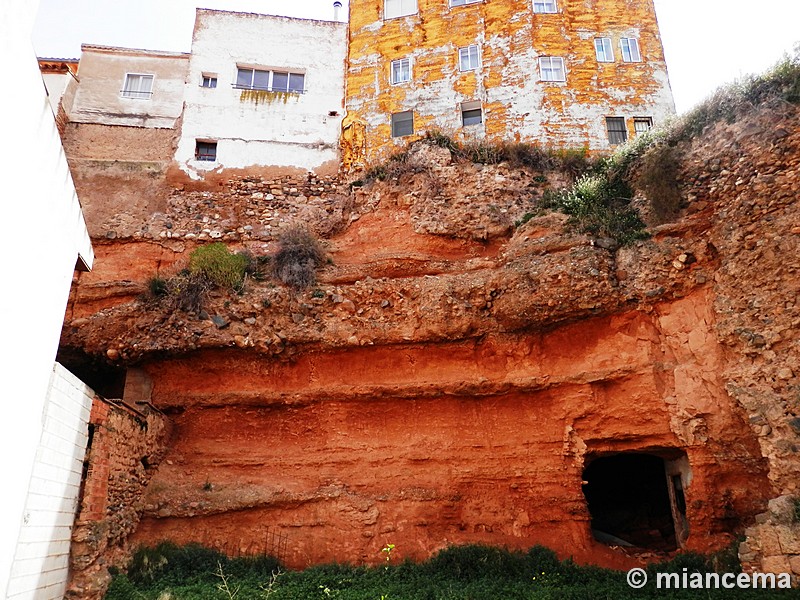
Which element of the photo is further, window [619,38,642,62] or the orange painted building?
window [619,38,642,62]

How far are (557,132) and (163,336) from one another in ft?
40.9

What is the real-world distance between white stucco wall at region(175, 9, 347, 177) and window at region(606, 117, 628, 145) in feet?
27.5

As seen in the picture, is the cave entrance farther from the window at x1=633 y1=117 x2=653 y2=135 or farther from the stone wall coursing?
the window at x1=633 y1=117 x2=653 y2=135

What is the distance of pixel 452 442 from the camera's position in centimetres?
1194

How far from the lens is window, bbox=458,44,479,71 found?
63.1 ft

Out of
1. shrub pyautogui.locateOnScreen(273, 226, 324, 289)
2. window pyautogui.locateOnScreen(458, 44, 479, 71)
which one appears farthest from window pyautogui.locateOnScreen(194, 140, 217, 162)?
window pyautogui.locateOnScreen(458, 44, 479, 71)

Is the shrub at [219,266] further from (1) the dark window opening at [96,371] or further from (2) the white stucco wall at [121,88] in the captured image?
(2) the white stucco wall at [121,88]

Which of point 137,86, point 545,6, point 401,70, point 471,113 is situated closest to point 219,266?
point 137,86

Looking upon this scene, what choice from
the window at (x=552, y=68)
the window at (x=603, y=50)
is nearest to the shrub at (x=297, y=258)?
the window at (x=552, y=68)

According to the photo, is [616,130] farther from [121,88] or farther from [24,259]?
[24,259]

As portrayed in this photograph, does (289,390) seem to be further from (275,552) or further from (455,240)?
(455,240)

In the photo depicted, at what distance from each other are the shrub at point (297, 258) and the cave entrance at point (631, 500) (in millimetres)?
7627

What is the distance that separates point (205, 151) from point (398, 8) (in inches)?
341

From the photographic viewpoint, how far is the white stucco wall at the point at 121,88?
18500 millimetres
